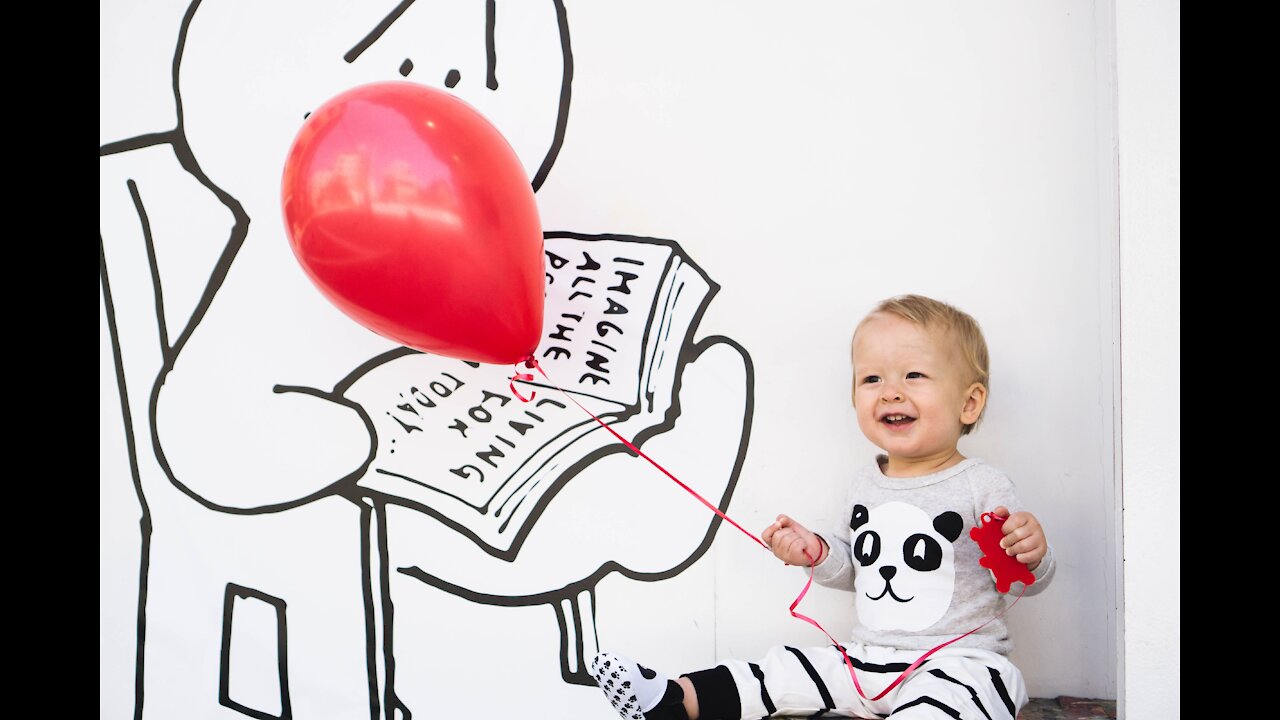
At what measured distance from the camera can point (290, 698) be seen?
159 cm

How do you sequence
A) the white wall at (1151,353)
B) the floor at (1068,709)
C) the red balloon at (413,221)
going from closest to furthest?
1. the white wall at (1151,353)
2. the red balloon at (413,221)
3. the floor at (1068,709)

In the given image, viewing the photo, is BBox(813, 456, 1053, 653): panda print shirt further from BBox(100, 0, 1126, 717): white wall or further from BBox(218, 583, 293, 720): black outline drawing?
BBox(218, 583, 293, 720): black outline drawing

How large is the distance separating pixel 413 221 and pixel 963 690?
35.6 inches

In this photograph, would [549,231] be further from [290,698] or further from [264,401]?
[290,698]

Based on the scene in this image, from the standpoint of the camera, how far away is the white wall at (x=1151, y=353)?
110 centimetres

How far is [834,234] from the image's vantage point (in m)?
1.50

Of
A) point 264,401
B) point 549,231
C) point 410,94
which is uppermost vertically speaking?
point 410,94

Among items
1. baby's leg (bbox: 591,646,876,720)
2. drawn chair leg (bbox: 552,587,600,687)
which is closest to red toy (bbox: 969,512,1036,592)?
baby's leg (bbox: 591,646,876,720)

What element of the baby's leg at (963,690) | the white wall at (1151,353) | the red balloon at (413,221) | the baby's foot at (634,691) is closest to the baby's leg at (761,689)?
the baby's foot at (634,691)

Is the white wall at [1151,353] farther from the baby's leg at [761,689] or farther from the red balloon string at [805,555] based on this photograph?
the baby's leg at [761,689]

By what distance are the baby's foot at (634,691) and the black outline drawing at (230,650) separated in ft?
2.06

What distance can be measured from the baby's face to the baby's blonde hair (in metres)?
0.01
